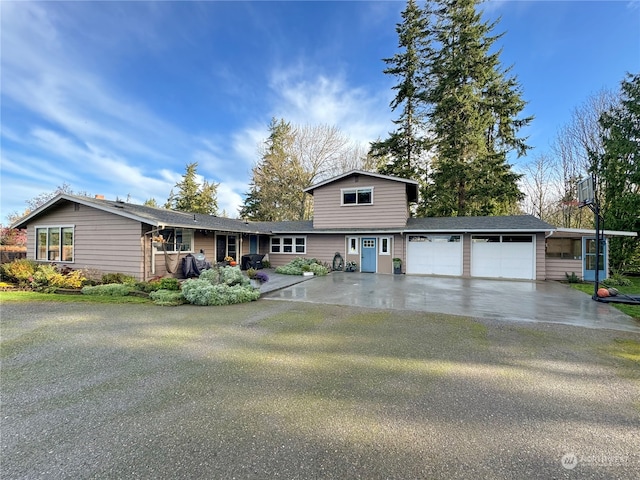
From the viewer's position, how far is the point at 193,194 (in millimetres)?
30844

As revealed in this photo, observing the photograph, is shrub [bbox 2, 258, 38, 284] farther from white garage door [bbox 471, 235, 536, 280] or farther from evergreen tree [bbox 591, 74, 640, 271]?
evergreen tree [bbox 591, 74, 640, 271]

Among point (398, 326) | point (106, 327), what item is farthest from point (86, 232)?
point (398, 326)

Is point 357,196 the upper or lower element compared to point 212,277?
upper

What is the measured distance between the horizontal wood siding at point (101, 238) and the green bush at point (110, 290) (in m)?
1.42

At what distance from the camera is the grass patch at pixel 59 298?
7.56 metres

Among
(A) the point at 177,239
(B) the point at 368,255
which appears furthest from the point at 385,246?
(A) the point at 177,239

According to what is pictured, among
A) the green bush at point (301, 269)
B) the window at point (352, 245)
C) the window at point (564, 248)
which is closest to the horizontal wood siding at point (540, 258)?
the window at point (564, 248)

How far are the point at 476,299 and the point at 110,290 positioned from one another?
34.7 feet

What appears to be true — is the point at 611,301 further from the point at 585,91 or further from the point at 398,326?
the point at 585,91

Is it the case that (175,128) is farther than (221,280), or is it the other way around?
(175,128)

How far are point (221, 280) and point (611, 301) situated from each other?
10.5m

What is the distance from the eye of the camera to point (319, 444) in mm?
2186

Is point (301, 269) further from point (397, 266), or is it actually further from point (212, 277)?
point (212, 277)

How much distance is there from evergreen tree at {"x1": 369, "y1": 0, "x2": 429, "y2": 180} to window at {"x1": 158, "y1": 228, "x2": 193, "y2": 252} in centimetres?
1518
